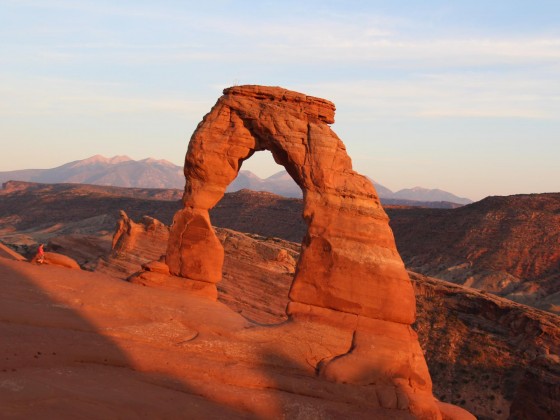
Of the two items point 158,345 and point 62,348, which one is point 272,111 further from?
point 62,348

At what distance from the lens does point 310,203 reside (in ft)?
52.0

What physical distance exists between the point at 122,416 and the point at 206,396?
220 cm

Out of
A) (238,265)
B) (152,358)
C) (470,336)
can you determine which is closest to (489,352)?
(470,336)

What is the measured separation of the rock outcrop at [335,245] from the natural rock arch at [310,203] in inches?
0.9

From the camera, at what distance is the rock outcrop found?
14578 millimetres

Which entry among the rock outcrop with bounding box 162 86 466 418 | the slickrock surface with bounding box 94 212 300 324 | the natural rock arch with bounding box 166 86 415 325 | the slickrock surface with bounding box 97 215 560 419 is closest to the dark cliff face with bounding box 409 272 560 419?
the slickrock surface with bounding box 97 215 560 419

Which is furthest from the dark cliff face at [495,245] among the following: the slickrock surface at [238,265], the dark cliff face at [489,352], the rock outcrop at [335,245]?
the rock outcrop at [335,245]

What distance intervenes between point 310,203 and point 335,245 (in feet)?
4.01

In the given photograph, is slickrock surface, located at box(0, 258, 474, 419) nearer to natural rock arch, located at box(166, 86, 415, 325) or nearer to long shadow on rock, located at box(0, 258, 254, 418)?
long shadow on rock, located at box(0, 258, 254, 418)

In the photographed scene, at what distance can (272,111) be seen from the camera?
1647cm

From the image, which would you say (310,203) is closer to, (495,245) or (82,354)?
(82,354)

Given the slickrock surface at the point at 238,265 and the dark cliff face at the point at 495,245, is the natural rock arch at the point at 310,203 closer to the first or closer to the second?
the slickrock surface at the point at 238,265

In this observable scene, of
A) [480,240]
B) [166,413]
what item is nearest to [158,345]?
[166,413]

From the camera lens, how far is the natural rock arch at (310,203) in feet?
50.2
